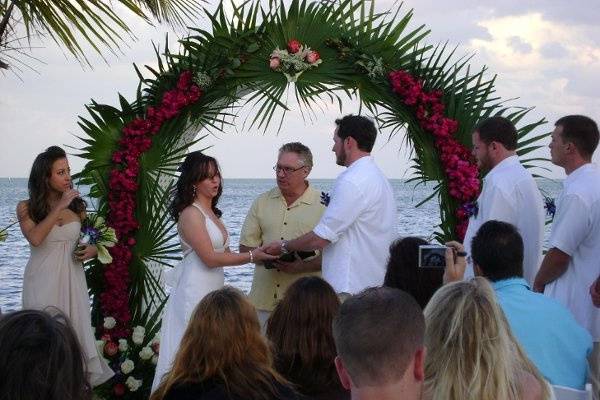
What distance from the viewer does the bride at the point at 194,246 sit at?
5988 mm

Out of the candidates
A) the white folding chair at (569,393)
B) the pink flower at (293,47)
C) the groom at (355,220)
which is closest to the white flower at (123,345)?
the groom at (355,220)

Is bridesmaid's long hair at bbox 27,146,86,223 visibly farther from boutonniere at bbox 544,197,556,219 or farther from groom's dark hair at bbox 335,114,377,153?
boutonniere at bbox 544,197,556,219

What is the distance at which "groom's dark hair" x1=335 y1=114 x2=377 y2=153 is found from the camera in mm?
5957

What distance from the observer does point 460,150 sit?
6887mm

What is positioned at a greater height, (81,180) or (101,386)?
(81,180)

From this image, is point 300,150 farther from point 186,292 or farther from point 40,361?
point 40,361

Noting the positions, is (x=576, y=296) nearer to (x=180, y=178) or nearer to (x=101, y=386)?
(x=180, y=178)

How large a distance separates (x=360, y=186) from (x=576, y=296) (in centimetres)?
138

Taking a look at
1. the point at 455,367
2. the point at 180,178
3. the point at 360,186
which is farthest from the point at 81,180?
the point at 455,367

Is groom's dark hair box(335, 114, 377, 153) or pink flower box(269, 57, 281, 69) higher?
pink flower box(269, 57, 281, 69)

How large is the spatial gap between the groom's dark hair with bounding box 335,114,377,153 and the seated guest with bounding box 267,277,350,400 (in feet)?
7.47

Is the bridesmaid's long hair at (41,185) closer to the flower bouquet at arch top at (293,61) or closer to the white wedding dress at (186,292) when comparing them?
the white wedding dress at (186,292)

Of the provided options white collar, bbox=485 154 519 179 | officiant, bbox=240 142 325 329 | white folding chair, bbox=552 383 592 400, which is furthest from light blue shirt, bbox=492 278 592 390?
officiant, bbox=240 142 325 329

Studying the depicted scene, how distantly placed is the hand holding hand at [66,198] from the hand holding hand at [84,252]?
38 cm
